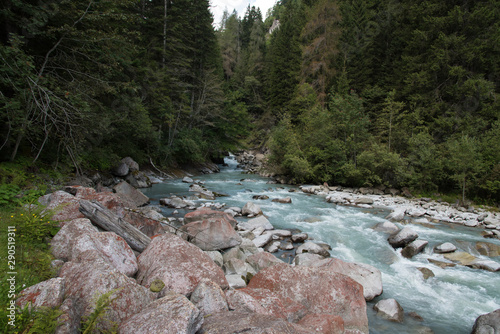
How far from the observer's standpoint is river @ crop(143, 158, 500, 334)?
5027 mm

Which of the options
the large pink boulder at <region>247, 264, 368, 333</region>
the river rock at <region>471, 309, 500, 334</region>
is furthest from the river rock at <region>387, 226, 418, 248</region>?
the large pink boulder at <region>247, 264, 368, 333</region>

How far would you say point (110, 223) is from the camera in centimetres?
478

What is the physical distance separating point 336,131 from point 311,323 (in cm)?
1901

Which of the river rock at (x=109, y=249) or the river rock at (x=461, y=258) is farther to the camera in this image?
the river rock at (x=461, y=258)

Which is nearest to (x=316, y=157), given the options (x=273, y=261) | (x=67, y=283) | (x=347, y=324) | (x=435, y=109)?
(x=435, y=109)

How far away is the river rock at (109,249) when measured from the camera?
12.0 ft

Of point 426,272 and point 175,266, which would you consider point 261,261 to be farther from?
point 426,272

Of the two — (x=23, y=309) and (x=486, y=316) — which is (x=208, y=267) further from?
(x=486, y=316)

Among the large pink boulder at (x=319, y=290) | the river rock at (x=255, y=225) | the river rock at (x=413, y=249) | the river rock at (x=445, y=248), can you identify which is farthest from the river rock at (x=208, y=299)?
the river rock at (x=445, y=248)

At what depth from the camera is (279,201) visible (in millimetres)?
13828

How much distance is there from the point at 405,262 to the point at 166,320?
7157 millimetres

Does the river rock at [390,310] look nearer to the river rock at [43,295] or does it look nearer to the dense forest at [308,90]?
the river rock at [43,295]

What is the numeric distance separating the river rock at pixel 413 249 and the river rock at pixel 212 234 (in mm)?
5081

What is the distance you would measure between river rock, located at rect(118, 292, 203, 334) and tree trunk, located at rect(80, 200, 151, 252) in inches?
91.0
